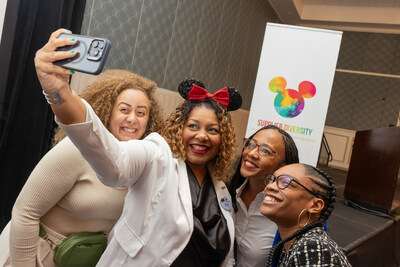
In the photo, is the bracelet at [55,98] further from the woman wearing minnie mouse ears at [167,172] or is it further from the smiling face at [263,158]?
the smiling face at [263,158]

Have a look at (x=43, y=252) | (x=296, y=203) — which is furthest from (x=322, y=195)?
(x=43, y=252)

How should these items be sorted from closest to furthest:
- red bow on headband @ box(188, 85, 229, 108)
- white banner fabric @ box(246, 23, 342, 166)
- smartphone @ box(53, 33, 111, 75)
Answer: smartphone @ box(53, 33, 111, 75)
red bow on headband @ box(188, 85, 229, 108)
white banner fabric @ box(246, 23, 342, 166)

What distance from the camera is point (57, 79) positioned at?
0.84m

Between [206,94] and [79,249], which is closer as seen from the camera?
[79,249]

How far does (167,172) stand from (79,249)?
50 cm

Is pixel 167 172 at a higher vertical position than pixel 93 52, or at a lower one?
lower

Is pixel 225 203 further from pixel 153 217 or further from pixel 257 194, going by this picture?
pixel 153 217

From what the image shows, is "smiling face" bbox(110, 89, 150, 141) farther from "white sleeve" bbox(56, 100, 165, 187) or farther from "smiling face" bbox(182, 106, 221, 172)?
"white sleeve" bbox(56, 100, 165, 187)

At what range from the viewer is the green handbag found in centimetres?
148

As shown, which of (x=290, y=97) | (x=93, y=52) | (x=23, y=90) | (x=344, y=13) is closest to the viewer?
(x=93, y=52)

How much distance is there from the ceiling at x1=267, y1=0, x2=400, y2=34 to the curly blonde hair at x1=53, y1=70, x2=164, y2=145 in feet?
24.2


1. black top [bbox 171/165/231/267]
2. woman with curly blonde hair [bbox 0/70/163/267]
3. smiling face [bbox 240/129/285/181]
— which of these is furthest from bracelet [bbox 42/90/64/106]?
smiling face [bbox 240/129/285/181]

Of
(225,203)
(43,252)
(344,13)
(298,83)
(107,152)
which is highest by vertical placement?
(344,13)

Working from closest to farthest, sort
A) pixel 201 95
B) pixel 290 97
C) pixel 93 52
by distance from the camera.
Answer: pixel 93 52 → pixel 201 95 → pixel 290 97
